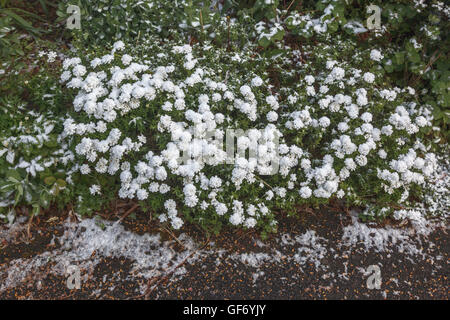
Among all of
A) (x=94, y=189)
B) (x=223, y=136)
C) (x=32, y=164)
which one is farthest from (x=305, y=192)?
(x=32, y=164)

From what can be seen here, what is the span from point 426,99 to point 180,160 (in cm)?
310

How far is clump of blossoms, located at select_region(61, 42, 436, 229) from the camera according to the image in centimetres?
312

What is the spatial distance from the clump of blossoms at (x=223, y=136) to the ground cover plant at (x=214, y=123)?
0.01m

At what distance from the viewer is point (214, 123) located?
318cm

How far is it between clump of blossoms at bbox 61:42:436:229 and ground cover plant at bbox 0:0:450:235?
13 millimetres

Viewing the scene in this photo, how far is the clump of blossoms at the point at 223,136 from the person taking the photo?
3121mm

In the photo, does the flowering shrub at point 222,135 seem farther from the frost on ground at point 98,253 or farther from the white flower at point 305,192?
the frost on ground at point 98,253

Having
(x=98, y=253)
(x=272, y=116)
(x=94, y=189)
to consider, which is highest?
(x=272, y=116)

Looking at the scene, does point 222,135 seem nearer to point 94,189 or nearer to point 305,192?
point 305,192

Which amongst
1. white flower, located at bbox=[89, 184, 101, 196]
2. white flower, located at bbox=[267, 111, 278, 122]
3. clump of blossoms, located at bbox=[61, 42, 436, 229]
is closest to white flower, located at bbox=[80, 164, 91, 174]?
clump of blossoms, located at bbox=[61, 42, 436, 229]

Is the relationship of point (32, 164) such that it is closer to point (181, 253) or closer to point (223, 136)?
point (181, 253)

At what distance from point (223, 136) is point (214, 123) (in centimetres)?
22

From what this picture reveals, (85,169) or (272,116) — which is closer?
(85,169)

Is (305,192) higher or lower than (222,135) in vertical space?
lower
